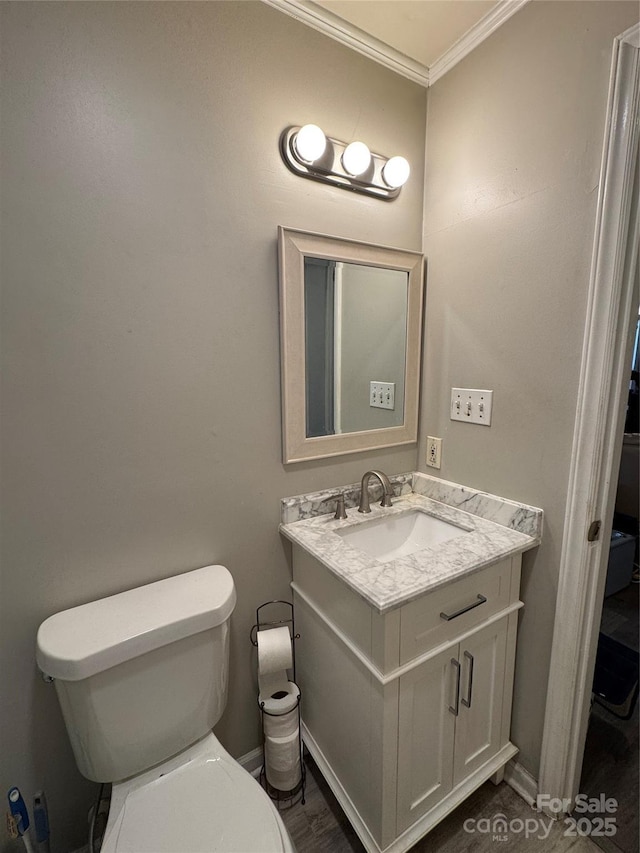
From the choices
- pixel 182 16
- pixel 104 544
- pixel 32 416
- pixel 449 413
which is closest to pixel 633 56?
pixel 449 413

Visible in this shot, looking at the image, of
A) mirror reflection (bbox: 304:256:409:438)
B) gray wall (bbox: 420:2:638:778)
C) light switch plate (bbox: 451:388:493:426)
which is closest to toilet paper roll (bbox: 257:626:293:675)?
mirror reflection (bbox: 304:256:409:438)

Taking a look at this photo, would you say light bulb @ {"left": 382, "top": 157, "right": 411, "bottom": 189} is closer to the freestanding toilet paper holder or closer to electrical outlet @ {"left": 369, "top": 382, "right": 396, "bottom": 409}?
electrical outlet @ {"left": 369, "top": 382, "right": 396, "bottom": 409}

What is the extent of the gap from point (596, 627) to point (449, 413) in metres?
0.77

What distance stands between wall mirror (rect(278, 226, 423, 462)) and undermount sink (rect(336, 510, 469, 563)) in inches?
10.8

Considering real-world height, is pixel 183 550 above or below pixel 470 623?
above

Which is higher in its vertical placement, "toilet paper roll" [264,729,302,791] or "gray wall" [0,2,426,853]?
"gray wall" [0,2,426,853]

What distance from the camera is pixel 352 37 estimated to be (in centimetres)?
116

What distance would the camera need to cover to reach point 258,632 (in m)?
1.19

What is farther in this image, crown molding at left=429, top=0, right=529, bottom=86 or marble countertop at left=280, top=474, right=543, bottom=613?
crown molding at left=429, top=0, right=529, bottom=86

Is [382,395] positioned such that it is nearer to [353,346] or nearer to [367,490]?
[353,346]

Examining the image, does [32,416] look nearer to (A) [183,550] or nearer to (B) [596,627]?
(A) [183,550]

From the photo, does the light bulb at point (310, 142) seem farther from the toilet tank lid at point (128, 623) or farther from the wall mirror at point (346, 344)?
the toilet tank lid at point (128, 623)

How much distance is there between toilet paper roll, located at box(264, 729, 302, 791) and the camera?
3.84 feet

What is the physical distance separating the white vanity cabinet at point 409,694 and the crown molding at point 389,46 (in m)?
1.58
